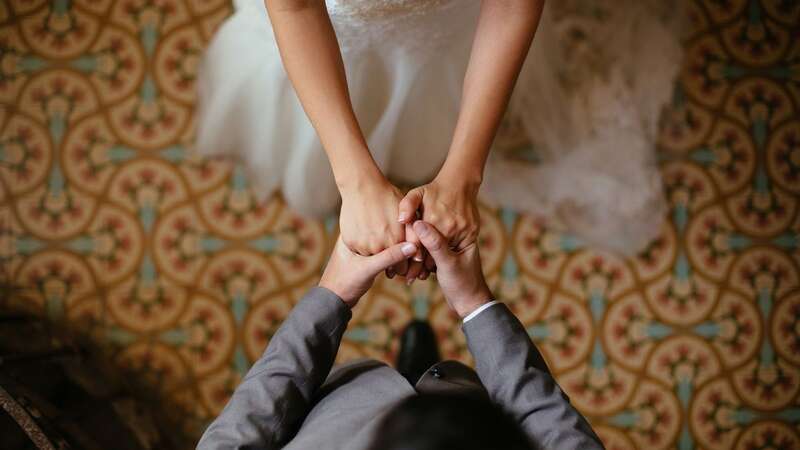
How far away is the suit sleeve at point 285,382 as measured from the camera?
699 mm

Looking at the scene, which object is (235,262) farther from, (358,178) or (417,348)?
(358,178)


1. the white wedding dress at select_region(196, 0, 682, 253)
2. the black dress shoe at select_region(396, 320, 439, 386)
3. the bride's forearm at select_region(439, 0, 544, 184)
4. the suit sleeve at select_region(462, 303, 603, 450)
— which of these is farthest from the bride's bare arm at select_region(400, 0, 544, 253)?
the black dress shoe at select_region(396, 320, 439, 386)

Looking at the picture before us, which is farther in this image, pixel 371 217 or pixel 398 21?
pixel 398 21

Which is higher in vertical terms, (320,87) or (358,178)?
(320,87)

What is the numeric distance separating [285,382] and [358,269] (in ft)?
0.51

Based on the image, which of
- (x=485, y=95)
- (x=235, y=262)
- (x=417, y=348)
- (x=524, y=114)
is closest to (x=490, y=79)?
(x=485, y=95)

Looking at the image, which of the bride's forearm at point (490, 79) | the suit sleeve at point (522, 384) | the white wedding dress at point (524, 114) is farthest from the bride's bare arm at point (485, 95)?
the white wedding dress at point (524, 114)

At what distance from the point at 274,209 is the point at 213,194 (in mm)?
126

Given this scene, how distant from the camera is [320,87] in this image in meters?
0.82

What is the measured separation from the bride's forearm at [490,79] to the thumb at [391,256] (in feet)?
0.35

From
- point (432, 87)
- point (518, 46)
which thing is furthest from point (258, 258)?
point (518, 46)

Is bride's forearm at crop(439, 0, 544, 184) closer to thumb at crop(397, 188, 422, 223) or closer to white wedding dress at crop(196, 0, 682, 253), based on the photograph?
thumb at crop(397, 188, 422, 223)

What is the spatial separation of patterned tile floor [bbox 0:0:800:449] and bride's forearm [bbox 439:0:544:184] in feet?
1.83

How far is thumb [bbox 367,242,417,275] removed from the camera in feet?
2.61
